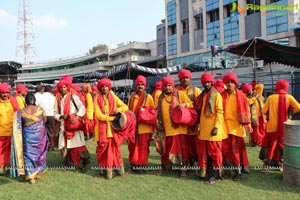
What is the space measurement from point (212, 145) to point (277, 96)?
1523 millimetres

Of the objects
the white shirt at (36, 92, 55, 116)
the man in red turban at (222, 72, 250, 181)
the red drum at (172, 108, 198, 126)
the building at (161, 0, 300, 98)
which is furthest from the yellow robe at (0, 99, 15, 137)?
the building at (161, 0, 300, 98)

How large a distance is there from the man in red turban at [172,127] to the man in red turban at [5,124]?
8.63 ft

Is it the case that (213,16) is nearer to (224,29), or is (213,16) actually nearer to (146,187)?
(224,29)

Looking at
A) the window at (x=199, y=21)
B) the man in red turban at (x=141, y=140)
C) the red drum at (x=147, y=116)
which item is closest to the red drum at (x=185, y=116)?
the red drum at (x=147, y=116)

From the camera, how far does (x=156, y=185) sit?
193 inches

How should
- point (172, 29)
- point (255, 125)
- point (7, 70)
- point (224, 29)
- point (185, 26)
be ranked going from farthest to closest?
point (7, 70) → point (172, 29) → point (185, 26) → point (224, 29) → point (255, 125)

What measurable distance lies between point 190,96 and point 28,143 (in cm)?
276

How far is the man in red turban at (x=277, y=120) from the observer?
5.32 metres

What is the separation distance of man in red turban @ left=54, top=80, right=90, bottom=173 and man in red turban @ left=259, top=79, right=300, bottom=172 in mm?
3208

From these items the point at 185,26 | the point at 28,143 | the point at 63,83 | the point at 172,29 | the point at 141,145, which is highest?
the point at 172,29

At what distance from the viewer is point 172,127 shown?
5.34 m

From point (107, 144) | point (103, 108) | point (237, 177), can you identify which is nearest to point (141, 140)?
point (107, 144)

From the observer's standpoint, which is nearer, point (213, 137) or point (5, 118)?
point (213, 137)

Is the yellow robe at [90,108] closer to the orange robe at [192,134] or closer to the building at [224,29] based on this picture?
the orange robe at [192,134]
